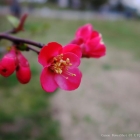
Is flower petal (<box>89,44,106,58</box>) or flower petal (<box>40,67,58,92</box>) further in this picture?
flower petal (<box>89,44,106,58</box>)

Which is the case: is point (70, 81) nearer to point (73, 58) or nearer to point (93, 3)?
point (73, 58)

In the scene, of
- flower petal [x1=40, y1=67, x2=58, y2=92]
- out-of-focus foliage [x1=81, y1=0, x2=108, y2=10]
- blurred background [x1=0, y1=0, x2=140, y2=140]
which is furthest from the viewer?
out-of-focus foliage [x1=81, y1=0, x2=108, y2=10]

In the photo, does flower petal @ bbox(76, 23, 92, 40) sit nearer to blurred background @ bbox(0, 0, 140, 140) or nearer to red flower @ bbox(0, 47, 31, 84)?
red flower @ bbox(0, 47, 31, 84)

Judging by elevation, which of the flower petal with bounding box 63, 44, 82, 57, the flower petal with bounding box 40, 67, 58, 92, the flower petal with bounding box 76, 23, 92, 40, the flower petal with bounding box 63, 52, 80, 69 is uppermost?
the flower petal with bounding box 76, 23, 92, 40

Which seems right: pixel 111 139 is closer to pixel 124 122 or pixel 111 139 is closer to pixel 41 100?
pixel 124 122

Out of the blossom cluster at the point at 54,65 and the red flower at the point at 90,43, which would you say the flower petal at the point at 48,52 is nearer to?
the blossom cluster at the point at 54,65

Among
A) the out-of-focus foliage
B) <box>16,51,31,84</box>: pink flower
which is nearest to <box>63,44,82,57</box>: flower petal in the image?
<box>16,51,31,84</box>: pink flower

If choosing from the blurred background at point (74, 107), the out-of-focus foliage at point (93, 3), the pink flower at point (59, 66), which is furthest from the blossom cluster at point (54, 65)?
the out-of-focus foliage at point (93, 3)

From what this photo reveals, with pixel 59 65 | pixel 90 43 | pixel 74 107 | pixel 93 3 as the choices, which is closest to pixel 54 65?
pixel 59 65

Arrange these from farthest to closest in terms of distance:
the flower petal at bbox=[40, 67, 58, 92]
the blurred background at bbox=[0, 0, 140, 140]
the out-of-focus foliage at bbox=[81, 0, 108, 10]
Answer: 1. the out-of-focus foliage at bbox=[81, 0, 108, 10]
2. the blurred background at bbox=[0, 0, 140, 140]
3. the flower petal at bbox=[40, 67, 58, 92]
